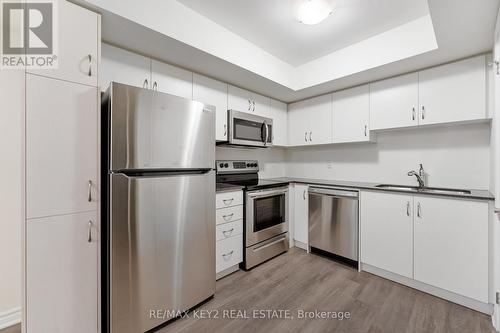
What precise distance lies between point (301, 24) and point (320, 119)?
1365 millimetres

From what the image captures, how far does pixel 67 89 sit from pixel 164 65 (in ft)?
3.25

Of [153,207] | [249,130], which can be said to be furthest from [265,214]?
[153,207]

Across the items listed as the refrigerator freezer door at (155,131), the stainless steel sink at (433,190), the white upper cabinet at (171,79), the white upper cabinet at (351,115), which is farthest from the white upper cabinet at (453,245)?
the white upper cabinet at (171,79)

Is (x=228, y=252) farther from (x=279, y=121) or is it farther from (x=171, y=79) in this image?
(x=279, y=121)

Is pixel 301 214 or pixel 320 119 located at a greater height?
pixel 320 119

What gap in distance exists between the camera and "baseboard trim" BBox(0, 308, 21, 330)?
157 cm

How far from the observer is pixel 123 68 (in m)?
1.81

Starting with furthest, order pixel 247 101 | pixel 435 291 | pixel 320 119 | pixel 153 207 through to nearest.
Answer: pixel 320 119, pixel 247 101, pixel 435 291, pixel 153 207

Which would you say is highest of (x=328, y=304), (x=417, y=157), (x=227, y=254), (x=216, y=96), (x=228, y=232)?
(x=216, y=96)

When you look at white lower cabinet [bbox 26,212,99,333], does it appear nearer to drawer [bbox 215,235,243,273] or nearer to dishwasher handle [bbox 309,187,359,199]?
drawer [bbox 215,235,243,273]

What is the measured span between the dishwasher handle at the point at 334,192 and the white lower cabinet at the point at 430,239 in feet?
0.33

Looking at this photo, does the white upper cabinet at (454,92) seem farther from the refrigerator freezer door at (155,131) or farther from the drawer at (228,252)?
the drawer at (228,252)

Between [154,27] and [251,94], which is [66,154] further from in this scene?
[251,94]

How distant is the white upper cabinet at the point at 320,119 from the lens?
117 inches
